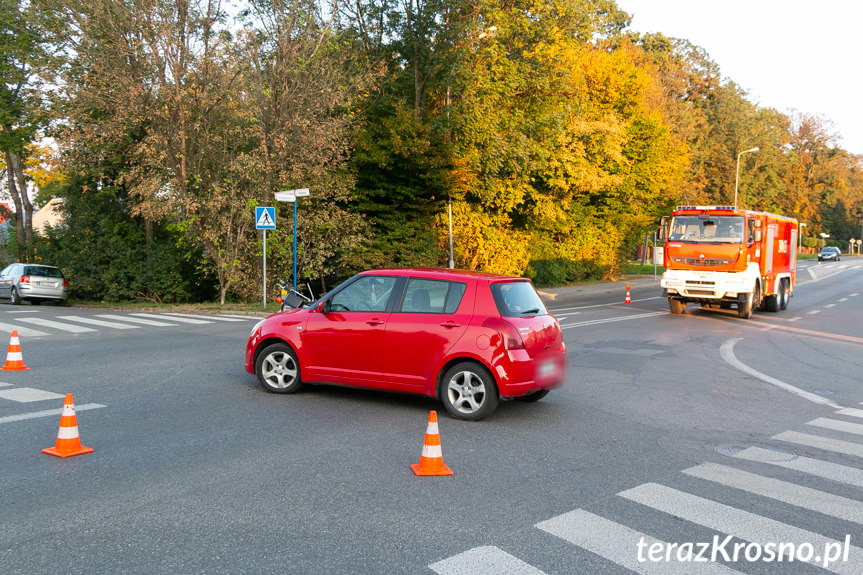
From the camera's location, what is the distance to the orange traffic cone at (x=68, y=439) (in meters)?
5.91

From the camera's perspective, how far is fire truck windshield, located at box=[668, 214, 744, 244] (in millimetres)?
19047

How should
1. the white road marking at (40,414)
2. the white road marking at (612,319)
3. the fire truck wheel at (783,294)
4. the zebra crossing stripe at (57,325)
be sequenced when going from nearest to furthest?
the white road marking at (40,414), the zebra crossing stripe at (57,325), the white road marking at (612,319), the fire truck wheel at (783,294)

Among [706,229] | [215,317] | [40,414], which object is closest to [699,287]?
[706,229]

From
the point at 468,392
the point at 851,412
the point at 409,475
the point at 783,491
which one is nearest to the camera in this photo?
the point at 783,491

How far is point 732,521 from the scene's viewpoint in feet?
15.2

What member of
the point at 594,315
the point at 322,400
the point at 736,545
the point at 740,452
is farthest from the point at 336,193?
the point at 736,545

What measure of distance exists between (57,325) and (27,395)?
357 inches

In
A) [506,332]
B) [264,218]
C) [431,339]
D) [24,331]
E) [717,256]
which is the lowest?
[24,331]

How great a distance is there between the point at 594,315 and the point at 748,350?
6833 millimetres

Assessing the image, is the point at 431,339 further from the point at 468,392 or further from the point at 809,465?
the point at 809,465

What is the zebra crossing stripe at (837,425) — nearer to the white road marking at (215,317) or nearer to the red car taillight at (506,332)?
the red car taillight at (506,332)

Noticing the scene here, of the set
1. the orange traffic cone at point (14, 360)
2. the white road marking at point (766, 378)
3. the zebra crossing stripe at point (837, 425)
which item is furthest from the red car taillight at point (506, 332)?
the orange traffic cone at point (14, 360)

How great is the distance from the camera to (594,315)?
20.3 meters

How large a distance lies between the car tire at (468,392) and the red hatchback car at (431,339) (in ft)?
0.04
